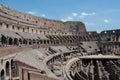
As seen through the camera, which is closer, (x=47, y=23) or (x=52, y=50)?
(x=52, y=50)

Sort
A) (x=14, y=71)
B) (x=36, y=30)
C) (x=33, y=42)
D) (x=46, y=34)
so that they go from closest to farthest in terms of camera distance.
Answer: (x=14, y=71) < (x=33, y=42) < (x=36, y=30) < (x=46, y=34)

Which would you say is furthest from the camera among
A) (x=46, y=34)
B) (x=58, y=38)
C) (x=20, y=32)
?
(x=58, y=38)

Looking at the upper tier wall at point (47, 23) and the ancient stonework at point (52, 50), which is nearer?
the ancient stonework at point (52, 50)

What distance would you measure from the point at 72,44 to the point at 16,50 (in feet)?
136

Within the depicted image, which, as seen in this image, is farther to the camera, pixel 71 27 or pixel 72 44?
pixel 71 27

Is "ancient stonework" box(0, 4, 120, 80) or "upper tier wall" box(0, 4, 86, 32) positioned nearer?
"ancient stonework" box(0, 4, 120, 80)

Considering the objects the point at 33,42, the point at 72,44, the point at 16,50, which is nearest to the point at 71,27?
the point at 72,44

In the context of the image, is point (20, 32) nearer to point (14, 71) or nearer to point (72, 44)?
point (14, 71)

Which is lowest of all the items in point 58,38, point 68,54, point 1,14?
point 68,54

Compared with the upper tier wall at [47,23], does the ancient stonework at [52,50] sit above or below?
below

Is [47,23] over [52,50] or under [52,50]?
over

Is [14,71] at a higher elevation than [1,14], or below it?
below

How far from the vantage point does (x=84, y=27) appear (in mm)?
86000

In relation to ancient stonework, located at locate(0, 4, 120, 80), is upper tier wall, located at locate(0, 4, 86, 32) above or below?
above
